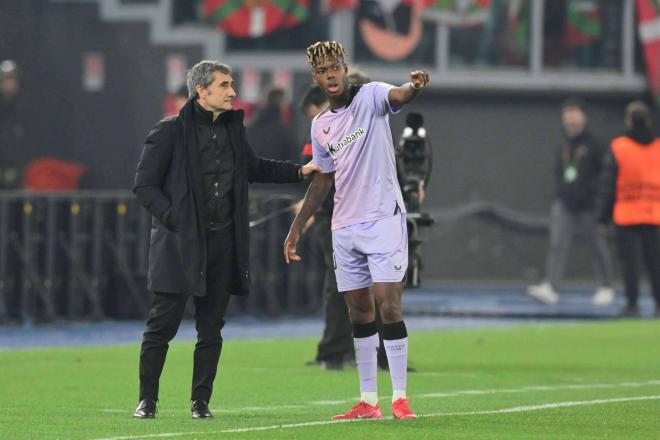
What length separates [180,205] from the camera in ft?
35.1

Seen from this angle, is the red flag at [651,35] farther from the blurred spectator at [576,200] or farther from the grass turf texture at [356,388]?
the grass turf texture at [356,388]

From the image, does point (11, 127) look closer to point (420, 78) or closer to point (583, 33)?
point (583, 33)

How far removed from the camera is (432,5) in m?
27.8

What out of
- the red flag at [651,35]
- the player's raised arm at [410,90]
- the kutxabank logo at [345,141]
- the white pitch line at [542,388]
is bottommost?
the white pitch line at [542,388]

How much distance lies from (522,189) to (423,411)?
17766 mm

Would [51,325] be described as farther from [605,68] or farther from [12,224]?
[605,68]

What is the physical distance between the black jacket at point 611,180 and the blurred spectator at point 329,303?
725 cm

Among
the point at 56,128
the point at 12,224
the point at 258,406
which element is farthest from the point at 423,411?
the point at 56,128

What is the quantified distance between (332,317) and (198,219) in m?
4.49

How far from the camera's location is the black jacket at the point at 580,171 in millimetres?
23984

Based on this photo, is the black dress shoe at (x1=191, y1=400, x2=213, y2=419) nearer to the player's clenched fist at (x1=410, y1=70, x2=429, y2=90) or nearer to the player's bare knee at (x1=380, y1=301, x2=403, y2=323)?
the player's bare knee at (x1=380, y1=301, x2=403, y2=323)

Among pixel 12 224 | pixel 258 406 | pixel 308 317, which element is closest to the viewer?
pixel 258 406

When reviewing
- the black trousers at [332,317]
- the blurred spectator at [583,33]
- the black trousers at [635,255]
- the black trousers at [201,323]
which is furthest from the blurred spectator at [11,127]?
the black trousers at [201,323]

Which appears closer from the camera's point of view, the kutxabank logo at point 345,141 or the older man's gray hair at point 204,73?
the kutxabank logo at point 345,141
